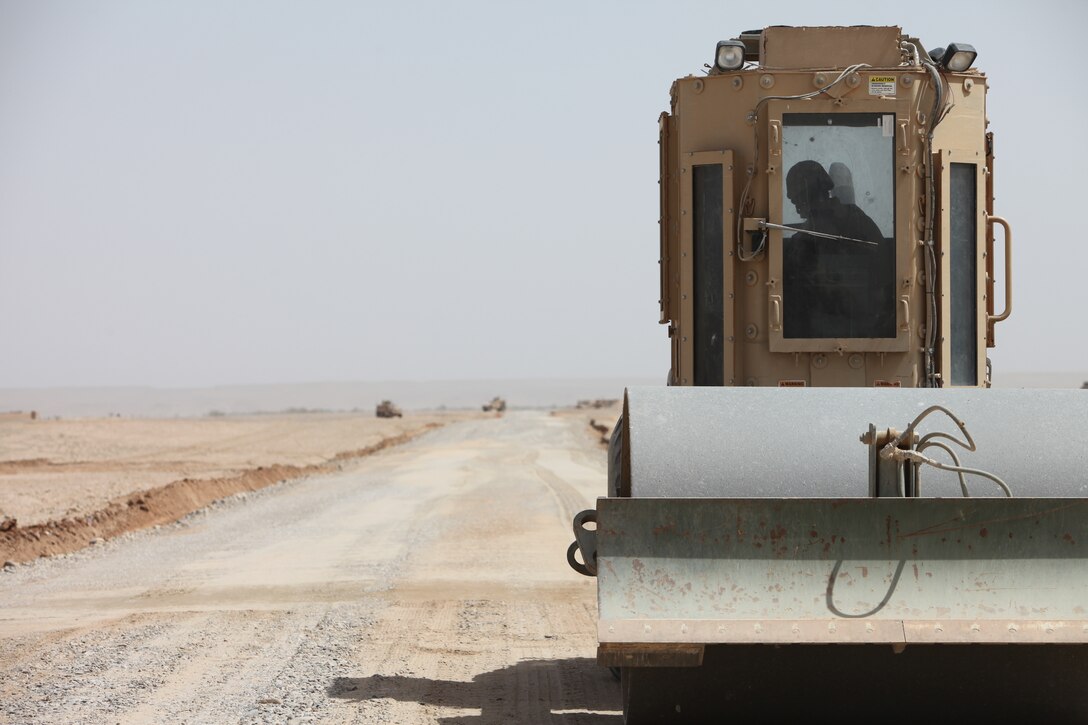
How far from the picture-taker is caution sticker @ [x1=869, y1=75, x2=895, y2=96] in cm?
699

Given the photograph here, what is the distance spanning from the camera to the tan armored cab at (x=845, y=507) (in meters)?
5.32

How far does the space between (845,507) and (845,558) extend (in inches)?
8.4

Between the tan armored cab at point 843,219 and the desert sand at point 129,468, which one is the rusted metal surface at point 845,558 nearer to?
the tan armored cab at point 843,219

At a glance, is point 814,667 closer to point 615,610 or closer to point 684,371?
point 615,610

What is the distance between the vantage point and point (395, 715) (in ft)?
22.2

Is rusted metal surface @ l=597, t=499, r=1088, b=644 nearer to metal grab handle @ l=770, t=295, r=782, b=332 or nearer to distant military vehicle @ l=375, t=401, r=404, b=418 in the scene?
metal grab handle @ l=770, t=295, r=782, b=332

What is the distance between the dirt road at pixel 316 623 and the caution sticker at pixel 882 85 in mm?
3576

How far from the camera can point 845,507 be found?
539 centimetres

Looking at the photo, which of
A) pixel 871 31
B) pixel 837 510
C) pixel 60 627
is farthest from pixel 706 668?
pixel 60 627

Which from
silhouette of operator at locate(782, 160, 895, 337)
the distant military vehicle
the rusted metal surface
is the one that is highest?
silhouette of operator at locate(782, 160, 895, 337)

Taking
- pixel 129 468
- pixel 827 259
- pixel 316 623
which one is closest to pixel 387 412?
pixel 129 468

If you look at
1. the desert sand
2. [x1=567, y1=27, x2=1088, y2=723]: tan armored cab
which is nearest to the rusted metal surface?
[x1=567, y1=27, x2=1088, y2=723]: tan armored cab

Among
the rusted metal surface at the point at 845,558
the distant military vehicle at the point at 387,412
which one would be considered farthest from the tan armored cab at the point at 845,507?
the distant military vehicle at the point at 387,412

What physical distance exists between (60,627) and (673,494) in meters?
6.04
